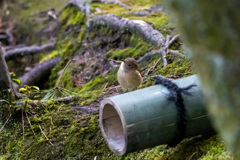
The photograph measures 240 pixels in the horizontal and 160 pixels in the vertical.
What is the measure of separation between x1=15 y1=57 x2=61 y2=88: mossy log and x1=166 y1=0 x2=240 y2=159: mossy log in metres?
6.05

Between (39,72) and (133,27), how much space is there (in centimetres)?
276

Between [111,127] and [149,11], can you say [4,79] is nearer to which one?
[111,127]

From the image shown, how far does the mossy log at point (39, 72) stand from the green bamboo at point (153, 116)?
4.83 m

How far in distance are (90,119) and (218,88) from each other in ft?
7.73

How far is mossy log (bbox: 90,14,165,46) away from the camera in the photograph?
4.71 meters

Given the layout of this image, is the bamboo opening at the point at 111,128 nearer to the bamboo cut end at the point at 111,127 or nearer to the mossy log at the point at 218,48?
the bamboo cut end at the point at 111,127

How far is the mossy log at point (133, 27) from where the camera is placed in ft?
15.4

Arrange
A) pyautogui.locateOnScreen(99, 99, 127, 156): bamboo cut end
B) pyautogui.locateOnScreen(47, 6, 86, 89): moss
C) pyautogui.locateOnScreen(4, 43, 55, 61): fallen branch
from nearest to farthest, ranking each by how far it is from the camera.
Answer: pyautogui.locateOnScreen(99, 99, 127, 156): bamboo cut end, pyautogui.locateOnScreen(47, 6, 86, 89): moss, pyautogui.locateOnScreen(4, 43, 55, 61): fallen branch

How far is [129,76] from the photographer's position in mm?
3602

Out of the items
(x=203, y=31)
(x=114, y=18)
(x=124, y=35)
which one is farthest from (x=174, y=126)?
(x=114, y=18)

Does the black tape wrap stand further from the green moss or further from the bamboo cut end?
the green moss

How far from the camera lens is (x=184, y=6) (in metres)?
1.09

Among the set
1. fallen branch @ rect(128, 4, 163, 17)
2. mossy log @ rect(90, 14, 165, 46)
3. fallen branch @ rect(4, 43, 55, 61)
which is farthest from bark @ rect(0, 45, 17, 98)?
fallen branch @ rect(4, 43, 55, 61)

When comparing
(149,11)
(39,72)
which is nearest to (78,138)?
(39,72)
